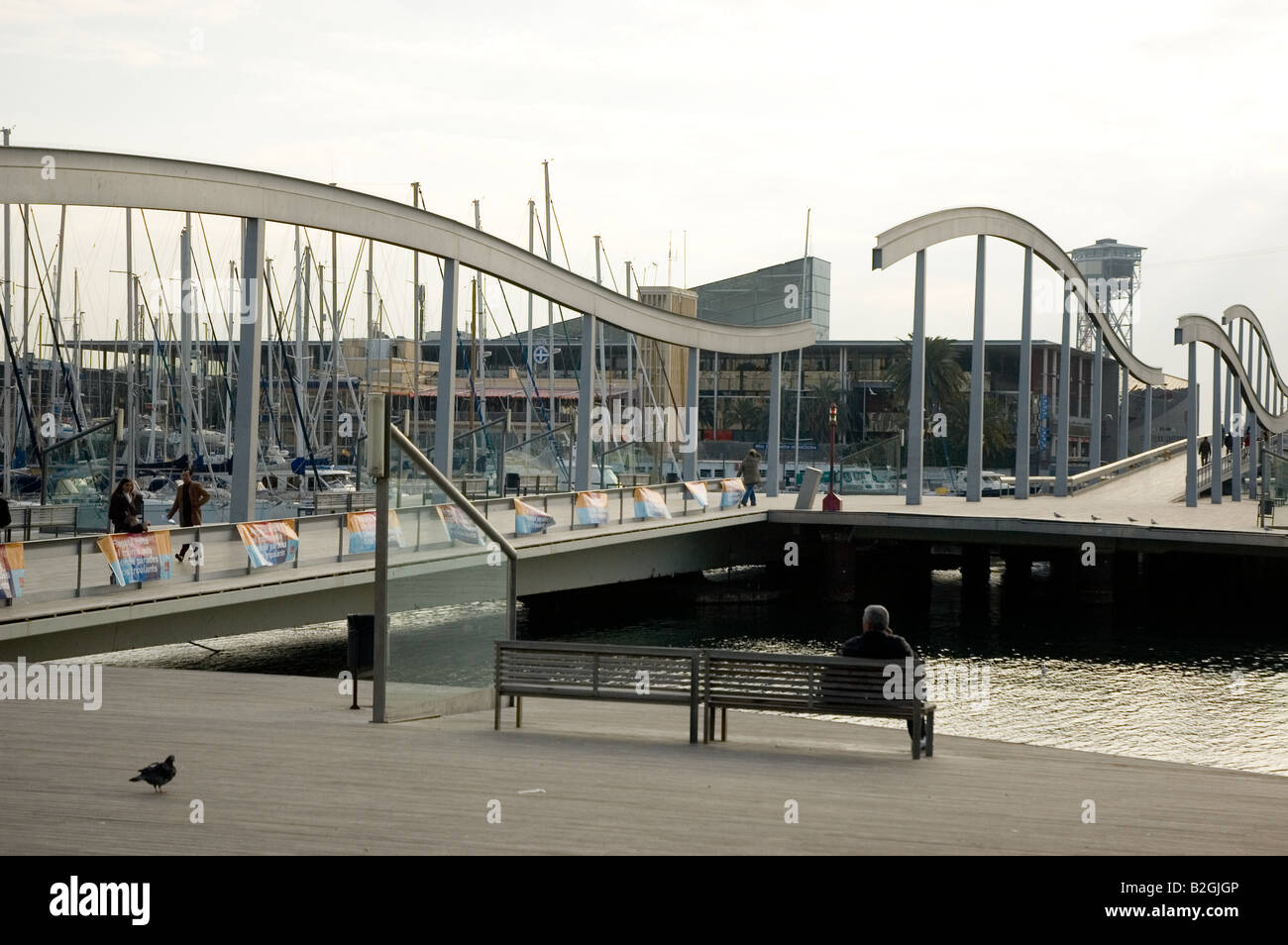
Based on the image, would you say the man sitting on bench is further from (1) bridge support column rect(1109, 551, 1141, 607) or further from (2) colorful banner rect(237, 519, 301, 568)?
(1) bridge support column rect(1109, 551, 1141, 607)

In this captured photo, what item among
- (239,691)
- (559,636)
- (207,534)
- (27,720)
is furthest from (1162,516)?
(27,720)

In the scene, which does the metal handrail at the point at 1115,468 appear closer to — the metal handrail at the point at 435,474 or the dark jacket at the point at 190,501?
the dark jacket at the point at 190,501

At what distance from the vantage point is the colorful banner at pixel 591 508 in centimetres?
2827

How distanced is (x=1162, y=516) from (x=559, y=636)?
1796 centimetres

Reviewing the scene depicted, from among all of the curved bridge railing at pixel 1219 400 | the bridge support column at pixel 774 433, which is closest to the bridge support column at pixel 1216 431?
the curved bridge railing at pixel 1219 400

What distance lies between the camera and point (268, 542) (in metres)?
19.0

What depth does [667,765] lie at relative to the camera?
9812mm

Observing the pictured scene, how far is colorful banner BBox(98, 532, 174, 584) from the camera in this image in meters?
16.4

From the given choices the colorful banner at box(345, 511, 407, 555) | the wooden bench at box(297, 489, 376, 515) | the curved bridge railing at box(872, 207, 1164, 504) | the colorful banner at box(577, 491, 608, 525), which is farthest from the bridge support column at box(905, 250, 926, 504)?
the colorful banner at box(345, 511, 407, 555)

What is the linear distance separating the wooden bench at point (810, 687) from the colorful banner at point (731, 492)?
26.0m

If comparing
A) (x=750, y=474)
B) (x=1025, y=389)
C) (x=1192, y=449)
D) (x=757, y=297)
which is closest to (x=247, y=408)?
(x=750, y=474)

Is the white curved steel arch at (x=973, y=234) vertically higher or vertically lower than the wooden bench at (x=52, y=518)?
higher

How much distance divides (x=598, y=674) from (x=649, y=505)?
19.9m
